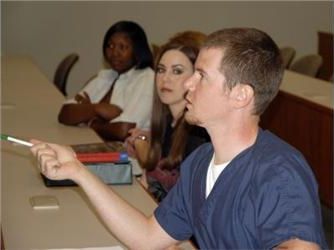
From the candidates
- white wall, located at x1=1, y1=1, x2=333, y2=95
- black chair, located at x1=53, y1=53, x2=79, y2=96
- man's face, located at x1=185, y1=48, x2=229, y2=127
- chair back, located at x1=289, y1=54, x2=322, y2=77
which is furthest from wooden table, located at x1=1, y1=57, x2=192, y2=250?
white wall, located at x1=1, y1=1, x2=333, y2=95

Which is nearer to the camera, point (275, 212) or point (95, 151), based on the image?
point (275, 212)

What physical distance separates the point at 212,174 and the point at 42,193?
88 centimetres

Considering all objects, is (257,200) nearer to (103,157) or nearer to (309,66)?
(103,157)

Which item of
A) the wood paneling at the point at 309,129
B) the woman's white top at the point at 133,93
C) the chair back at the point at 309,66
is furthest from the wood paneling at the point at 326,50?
the woman's white top at the point at 133,93

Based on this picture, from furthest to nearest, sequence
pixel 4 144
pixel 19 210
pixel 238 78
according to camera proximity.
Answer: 1. pixel 4 144
2. pixel 19 210
3. pixel 238 78

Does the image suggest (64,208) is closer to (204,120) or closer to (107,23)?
(204,120)

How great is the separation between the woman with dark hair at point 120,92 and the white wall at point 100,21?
10.1 feet

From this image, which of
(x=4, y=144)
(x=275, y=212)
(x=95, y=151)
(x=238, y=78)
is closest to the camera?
(x=275, y=212)

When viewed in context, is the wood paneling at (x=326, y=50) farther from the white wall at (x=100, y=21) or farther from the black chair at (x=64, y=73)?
the black chair at (x=64, y=73)

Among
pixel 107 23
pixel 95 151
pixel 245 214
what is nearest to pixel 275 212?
pixel 245 214

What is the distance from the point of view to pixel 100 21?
281 inches

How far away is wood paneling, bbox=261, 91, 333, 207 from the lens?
386 cm

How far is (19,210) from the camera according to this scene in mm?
2176

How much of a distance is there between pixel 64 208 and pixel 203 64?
825 millimetres
